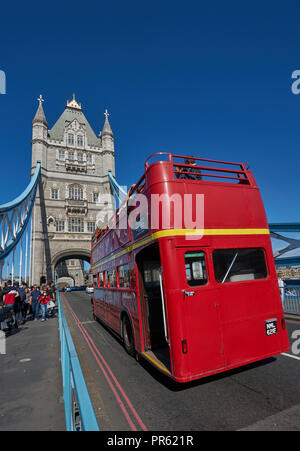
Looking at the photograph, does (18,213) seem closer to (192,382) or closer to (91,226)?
(91,226)

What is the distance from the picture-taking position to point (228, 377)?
4.77m

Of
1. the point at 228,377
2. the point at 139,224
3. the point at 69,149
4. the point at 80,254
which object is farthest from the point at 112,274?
the point at 69,149

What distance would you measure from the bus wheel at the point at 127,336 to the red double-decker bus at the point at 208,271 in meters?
1.11

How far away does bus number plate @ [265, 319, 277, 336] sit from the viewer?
4.63m

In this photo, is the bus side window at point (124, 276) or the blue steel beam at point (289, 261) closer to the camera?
the bus side window at point (124, 276)

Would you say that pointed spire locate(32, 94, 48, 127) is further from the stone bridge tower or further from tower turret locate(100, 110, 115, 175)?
tower turret locate(100, 110, 115, 175)

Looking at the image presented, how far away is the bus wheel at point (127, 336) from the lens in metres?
6.48

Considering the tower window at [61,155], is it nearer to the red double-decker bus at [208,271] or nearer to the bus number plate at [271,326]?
the red double-decker bus at [208,271]

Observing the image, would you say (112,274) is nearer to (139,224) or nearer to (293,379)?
(139,224)

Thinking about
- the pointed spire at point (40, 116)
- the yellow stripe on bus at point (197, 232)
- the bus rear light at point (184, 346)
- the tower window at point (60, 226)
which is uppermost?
the pointed spire at point (40, 116)

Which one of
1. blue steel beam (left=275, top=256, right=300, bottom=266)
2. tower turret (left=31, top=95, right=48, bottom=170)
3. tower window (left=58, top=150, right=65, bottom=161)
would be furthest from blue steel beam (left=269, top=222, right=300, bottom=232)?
tower turret (left=31, top=95, right=48, bottom=170)

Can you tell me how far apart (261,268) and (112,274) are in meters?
4.96

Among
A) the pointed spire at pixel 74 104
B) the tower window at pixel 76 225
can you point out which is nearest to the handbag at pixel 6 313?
the tower window at pixel 76 225

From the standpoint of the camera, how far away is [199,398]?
4.04 meters
